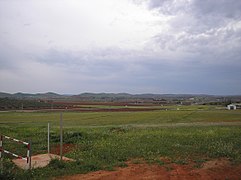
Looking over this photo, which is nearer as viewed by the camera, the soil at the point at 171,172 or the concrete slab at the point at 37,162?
the soil at the point at 171,172

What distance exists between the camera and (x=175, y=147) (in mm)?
13070

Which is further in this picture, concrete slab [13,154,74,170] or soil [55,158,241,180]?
concrete slab [13,154,74,170]

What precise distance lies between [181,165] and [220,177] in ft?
5.31

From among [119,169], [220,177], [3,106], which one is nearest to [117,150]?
[119,169]

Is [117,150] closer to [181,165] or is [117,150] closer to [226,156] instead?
[181,165]

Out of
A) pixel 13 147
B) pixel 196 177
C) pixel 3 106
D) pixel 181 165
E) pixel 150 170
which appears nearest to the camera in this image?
pixel 196 177

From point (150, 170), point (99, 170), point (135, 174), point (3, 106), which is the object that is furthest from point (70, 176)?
point (3, 106)

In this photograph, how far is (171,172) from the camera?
864 cm

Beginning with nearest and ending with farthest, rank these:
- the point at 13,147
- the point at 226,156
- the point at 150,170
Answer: the point at 150,170 < the point at 226,156 < the point at 13,147

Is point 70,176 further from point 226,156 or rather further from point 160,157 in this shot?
point 226,156

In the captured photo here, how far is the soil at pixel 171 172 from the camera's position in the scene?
8062mm

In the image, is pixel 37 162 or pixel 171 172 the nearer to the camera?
pixel 171 172

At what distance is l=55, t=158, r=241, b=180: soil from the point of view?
806cm

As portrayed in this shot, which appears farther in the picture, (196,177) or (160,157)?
(160,157)
